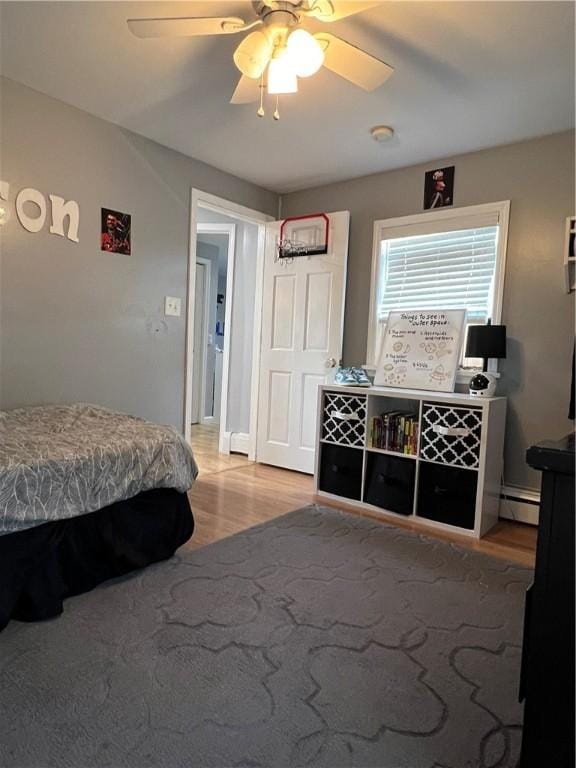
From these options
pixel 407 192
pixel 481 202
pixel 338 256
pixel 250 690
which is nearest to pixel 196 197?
pixel 338 256

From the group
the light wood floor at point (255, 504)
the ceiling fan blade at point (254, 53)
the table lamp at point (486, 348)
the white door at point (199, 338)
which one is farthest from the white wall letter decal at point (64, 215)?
the white door at point (199, 338)

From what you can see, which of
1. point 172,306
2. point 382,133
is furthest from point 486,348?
point 172,306

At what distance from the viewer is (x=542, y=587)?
0.88 m

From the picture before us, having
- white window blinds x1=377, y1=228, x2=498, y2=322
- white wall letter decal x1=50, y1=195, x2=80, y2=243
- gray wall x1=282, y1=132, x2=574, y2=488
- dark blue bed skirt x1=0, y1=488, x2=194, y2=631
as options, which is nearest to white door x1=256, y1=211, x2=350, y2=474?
white window blinds x1=377, y1=228, x2=498, y2=322

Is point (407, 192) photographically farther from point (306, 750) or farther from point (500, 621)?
point (306, 750)

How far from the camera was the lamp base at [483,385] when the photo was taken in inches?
113

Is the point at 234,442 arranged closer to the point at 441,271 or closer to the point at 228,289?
the point at 228,289

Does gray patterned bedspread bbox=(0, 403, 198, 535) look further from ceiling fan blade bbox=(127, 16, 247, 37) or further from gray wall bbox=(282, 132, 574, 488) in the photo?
gray wall bbox=(282, 132, 574, 488)

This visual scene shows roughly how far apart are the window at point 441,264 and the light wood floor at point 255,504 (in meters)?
1.11

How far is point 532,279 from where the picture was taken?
9.68 ft

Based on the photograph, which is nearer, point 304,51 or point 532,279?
point 304,51

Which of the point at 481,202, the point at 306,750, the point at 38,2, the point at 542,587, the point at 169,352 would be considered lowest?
the point at 306,750

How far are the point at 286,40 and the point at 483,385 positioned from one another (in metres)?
2.09

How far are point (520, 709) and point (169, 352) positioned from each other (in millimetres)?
2813
